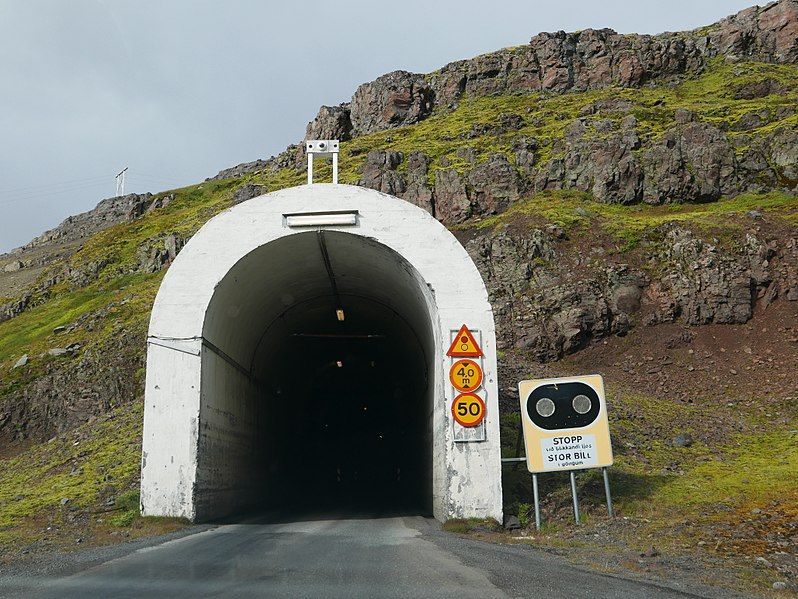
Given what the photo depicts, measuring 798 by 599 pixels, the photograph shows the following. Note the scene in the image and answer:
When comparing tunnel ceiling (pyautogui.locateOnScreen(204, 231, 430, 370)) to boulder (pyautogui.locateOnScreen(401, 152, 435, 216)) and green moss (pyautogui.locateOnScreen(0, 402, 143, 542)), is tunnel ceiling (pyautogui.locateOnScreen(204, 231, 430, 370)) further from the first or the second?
boulder (pyautogui.locateOnScreen(401, 152, 435, 216))

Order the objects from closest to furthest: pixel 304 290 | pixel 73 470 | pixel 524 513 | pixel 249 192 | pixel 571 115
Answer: pixel 524 513 → pixel 73 470 → pixel 304 290 → pixel 249 192 → pixel 571 115

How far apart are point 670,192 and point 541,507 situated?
109 feet

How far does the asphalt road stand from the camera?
606cm

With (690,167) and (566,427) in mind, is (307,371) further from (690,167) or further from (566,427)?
(690,167)

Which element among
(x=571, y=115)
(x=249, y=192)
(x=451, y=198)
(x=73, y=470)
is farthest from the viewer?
(x=571, y=115)

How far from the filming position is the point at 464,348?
487 inches

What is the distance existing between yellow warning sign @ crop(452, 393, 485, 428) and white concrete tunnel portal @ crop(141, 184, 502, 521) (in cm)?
14

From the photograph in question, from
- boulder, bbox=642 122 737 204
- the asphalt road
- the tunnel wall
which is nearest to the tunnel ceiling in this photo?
the tunnel wall

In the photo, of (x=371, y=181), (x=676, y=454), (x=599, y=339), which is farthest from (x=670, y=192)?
(x=676, y=454)

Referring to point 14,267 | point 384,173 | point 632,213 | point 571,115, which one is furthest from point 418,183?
point 14,267

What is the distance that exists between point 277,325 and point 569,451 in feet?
31.0

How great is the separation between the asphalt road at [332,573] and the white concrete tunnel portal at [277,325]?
7.20 feet

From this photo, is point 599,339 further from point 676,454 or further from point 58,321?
point 58,321

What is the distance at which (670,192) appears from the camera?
42.1 m
